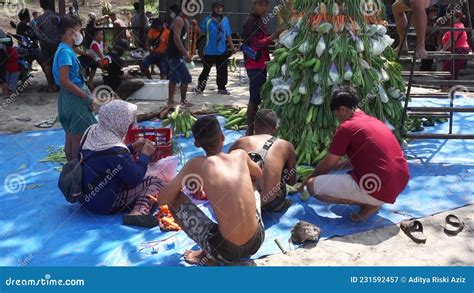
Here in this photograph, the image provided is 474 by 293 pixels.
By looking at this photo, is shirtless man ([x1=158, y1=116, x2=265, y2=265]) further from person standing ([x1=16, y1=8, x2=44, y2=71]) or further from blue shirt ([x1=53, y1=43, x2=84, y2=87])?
person standing ([x1=16, y1=8, x2=44, y2=71])

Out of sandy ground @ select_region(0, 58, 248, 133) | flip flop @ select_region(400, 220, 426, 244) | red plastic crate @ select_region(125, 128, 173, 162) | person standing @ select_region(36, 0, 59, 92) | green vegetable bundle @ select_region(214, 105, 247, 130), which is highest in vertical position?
person standing @ select_region(36, 0, 59, 92)

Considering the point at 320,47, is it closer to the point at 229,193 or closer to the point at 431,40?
the point at 229,193

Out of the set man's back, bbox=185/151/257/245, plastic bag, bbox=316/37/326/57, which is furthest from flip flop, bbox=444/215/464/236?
plastic bag, bbox=316/37/326/57

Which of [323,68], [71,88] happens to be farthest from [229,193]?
[323,68]

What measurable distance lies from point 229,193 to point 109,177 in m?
1.32

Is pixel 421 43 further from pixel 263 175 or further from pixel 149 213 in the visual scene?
pixel 149 213

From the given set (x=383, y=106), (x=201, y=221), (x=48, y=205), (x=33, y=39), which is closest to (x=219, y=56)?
(x=33, y=39)

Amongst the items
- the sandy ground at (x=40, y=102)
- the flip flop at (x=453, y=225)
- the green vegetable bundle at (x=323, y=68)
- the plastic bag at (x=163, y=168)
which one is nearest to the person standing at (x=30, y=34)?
the sandy ground at (x=40, y=102)

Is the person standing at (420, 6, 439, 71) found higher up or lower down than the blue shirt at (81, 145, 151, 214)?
higher up

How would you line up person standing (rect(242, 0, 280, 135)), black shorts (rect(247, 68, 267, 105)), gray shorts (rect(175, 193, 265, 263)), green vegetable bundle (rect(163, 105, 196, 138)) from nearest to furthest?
gray shorts (rect(175, 193, 265, 263)) < person standing (rect(242, 0, 280, 135)) < black shorts (rect(247, 68, 267, 105)) < green vegetable bundle (rect(163, 105, 196, 138))

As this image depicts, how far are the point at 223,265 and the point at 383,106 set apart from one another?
10.00 ft

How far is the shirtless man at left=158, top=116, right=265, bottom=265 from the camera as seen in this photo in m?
3.27

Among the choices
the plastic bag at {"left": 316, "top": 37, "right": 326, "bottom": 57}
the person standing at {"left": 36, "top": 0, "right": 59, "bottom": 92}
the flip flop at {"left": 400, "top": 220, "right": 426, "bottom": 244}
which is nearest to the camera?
the flip flop at {"left": 400, "top": 220, "right": 426, "bottom": 244}

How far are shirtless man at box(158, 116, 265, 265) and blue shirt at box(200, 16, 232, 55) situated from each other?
6670mm
